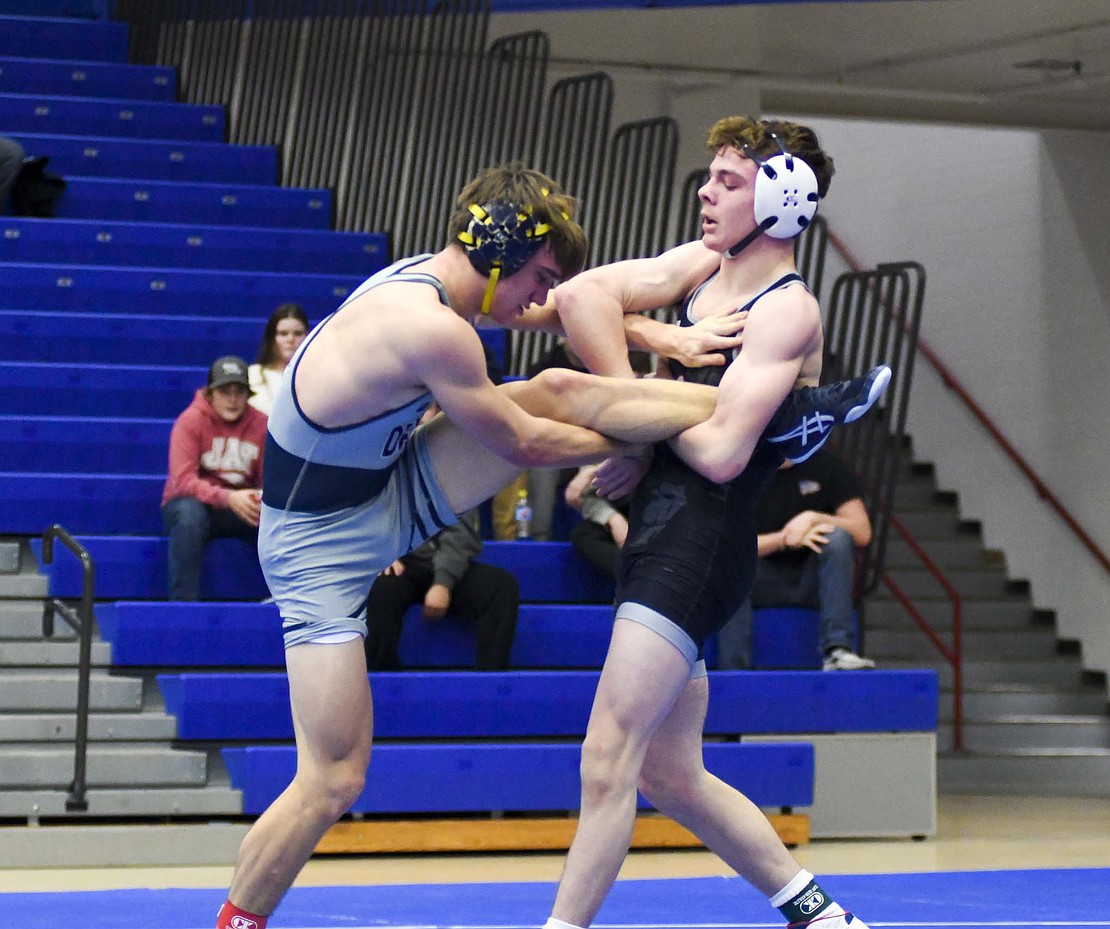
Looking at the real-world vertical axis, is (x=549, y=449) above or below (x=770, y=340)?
below

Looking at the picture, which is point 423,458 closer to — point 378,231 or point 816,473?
point 816,473

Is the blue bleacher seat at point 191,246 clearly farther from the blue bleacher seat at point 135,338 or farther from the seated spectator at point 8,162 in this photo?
the blue bleacher seat at point 135,338

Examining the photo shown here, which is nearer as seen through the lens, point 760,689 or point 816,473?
point 760,689

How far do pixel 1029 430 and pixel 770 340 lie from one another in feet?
28.1

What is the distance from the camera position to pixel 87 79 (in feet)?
33.2

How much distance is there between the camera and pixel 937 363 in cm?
1215

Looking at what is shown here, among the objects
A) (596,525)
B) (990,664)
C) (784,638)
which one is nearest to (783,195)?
(596,525)

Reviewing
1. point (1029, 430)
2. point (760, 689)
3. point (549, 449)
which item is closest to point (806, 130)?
point (549, 449)

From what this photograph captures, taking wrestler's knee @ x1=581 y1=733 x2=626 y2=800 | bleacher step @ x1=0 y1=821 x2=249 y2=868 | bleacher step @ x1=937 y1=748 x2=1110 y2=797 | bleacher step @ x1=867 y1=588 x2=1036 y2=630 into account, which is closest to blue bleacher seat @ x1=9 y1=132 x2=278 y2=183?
bleacher step @ x1=0 y1=821 x2=249 y2=868

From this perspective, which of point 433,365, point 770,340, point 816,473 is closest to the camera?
point 433,365

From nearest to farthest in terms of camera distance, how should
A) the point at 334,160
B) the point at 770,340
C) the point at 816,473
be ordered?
the point at 770,340
the point at 816,473
the point at 334,160

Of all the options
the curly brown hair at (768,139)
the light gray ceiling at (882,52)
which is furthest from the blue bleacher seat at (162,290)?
the curly brown hair at (768,139)

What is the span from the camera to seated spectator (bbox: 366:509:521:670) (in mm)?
6383

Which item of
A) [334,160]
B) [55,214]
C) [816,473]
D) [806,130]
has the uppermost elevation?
[334,160]
